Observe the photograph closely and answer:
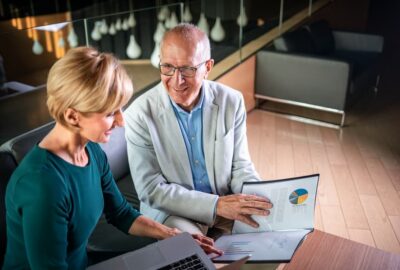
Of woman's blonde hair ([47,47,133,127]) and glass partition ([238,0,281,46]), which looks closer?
woman's blonde hair ([47,47,133,127])

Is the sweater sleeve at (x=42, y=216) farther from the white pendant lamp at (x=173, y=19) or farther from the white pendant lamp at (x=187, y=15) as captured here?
the white pendant lamp at (x=187, y=15)

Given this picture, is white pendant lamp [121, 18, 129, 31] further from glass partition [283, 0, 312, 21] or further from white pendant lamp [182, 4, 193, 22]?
glass partition [283, 0, 312, 21]

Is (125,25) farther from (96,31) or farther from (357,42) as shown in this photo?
(357,42)

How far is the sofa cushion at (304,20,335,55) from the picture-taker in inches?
172

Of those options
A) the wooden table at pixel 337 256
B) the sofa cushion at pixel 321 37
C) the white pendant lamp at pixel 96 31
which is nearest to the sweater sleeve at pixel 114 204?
the wooden table at pixel 337 256

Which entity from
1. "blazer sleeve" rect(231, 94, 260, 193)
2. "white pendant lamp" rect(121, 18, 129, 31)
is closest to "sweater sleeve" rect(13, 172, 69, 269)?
"blazer sleeve" rect(231, 94, 260, 193)

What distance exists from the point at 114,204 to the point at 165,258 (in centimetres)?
27

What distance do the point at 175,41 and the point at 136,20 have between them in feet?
7.93

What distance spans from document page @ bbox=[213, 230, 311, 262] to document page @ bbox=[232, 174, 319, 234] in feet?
0.10

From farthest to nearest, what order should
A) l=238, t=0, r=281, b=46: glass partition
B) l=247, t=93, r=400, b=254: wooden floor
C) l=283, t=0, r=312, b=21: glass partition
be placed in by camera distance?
1. l=283, t=0, r=312, b=21: glass partition
2. l=238, t=0, r=281, b=46: glass partition
3. l=247, t=93, r=400, b=254: wooden floor

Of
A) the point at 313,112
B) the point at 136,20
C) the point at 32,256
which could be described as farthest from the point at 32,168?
the point at 313,112

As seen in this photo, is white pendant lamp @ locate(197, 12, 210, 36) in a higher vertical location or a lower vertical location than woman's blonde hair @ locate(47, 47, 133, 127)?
lower

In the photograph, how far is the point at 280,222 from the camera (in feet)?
4.42

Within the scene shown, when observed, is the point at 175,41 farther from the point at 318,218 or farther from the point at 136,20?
the point at 136,20
